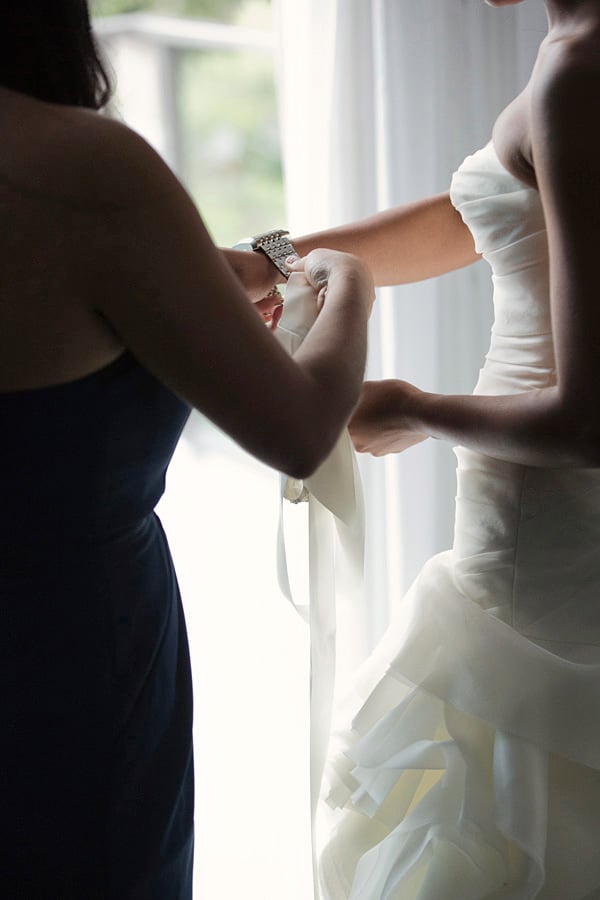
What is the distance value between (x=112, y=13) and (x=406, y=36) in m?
1.90

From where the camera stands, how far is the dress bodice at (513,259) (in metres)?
1.01

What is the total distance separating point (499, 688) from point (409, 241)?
610 millimetres

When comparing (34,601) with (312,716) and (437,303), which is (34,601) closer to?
(312,716)

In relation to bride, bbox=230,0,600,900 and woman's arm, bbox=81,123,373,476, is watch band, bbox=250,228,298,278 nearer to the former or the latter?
bride, bbox=230,0,600,900

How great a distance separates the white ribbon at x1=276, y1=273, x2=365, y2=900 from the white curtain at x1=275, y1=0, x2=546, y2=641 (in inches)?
33.7

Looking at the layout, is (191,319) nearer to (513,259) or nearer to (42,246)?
(42,246)

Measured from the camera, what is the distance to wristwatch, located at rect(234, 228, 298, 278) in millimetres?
1197

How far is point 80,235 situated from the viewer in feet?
2.33

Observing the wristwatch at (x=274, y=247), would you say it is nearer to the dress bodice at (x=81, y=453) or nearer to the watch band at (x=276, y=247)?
the watch band at (x=276, y=247)

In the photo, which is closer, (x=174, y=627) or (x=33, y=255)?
(x=33, y=255)

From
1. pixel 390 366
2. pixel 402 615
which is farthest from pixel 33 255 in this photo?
pixel 390 366

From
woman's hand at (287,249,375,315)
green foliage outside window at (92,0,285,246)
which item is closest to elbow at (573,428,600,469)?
woman's hand at (287,249,375,315)

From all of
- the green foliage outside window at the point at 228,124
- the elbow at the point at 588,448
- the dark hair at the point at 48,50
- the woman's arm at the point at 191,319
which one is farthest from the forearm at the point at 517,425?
the green foliage outside window at the point at 228,124

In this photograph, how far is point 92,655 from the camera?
957mm
